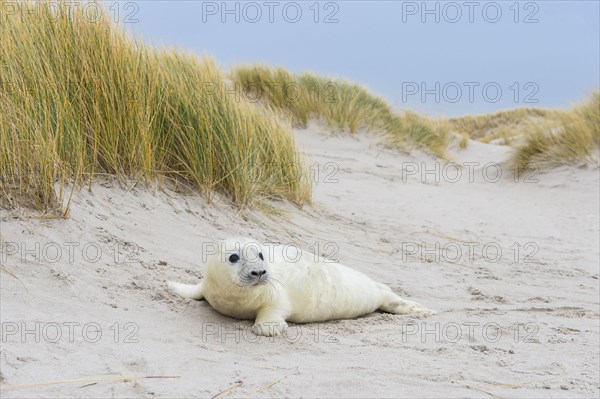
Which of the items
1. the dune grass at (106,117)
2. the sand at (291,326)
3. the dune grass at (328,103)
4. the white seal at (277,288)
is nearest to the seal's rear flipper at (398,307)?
the white seal at (277,288)

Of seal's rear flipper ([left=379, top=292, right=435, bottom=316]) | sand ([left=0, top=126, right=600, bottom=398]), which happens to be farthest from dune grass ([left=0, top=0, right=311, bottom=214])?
seal's rear flipper ([left=379, top=292, right=435, bottom=316])

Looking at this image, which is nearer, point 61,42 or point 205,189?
point 61,42

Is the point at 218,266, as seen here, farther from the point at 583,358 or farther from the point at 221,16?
the point at 221,16

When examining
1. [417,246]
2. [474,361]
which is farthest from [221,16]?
[474,361]

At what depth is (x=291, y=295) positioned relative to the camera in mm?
3455

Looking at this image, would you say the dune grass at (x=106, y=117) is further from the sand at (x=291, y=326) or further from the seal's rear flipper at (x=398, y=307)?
the seal's rear flipper at (x=398, y=307)

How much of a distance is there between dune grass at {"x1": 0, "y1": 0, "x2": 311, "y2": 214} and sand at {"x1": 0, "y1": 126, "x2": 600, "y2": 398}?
0.65ft

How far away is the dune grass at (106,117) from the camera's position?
3.65m

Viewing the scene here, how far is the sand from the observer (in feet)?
8.22

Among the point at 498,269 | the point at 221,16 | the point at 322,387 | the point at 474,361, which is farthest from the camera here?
the point at 221,16

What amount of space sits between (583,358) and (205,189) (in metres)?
2.85

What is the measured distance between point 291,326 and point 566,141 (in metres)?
9.13

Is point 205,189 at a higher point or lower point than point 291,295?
higher

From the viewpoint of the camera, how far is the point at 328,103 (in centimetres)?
1265
